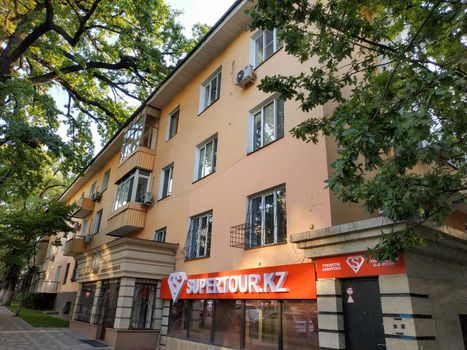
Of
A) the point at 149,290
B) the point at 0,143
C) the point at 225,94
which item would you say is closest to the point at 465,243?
the point at 225,94

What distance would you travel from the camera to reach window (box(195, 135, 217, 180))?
13.1 m

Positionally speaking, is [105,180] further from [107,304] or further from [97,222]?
[107,304]

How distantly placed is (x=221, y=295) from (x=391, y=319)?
515cm

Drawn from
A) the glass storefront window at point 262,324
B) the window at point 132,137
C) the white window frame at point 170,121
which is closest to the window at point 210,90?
the white window frame at point 170,121

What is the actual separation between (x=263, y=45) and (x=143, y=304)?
10.3m

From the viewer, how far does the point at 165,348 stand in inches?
463

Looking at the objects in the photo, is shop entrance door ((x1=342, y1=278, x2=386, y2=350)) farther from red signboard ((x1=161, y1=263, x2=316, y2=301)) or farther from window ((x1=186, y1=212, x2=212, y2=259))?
window ((x1=186, y1=212, x2=212, y2=259))

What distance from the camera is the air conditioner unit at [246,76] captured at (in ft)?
38.2

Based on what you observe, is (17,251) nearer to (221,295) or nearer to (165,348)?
(165,348)

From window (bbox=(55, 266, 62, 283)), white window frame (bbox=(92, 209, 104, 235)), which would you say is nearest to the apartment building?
white window frame (bbox=(92, 209, 104, 235))

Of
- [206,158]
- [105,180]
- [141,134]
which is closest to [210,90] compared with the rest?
[206,158]

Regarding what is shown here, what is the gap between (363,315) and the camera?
6.07 meters

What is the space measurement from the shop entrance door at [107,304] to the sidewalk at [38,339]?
38.3 inches

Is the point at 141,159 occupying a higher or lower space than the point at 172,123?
lower
